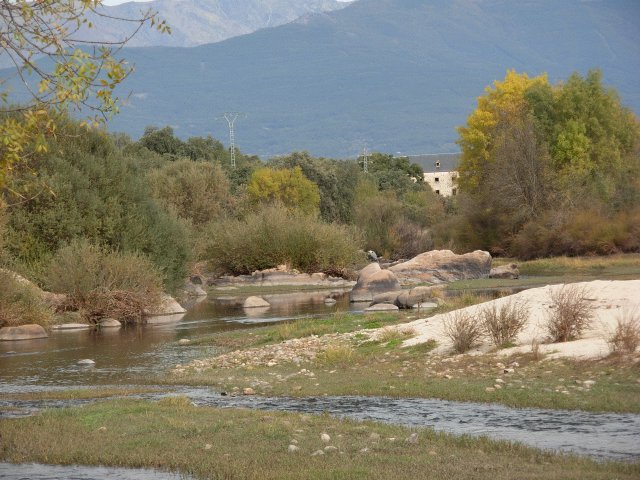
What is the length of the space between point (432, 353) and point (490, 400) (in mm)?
5696

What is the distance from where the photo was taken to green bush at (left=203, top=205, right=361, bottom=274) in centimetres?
6031

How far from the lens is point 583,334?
808 inches

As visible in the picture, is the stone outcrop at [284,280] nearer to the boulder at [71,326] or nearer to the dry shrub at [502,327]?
the boulder at [71,326]

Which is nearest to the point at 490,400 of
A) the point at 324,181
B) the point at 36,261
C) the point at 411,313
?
the point at 411,313

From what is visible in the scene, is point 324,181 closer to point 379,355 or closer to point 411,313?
point 411,313

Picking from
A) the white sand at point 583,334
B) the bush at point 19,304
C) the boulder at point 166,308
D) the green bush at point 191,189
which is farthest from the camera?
the green bush at point 191,189

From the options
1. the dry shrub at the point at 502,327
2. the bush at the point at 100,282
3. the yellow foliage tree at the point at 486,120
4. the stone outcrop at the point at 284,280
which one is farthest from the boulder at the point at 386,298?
the yellow foliage tree at the point at 486,120

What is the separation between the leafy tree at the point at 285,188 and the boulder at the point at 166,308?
45.1m

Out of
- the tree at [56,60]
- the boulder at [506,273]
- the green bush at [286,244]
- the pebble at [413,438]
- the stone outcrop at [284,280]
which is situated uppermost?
the tree at [56,60]

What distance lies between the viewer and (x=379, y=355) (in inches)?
878

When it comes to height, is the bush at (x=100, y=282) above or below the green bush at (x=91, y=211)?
below

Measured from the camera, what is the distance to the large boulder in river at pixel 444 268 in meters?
56.8

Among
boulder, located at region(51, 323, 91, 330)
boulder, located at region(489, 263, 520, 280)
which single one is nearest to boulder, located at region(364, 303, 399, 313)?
boulder, located at region(51, 323, 91, 330)

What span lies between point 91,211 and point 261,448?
1298 inches
